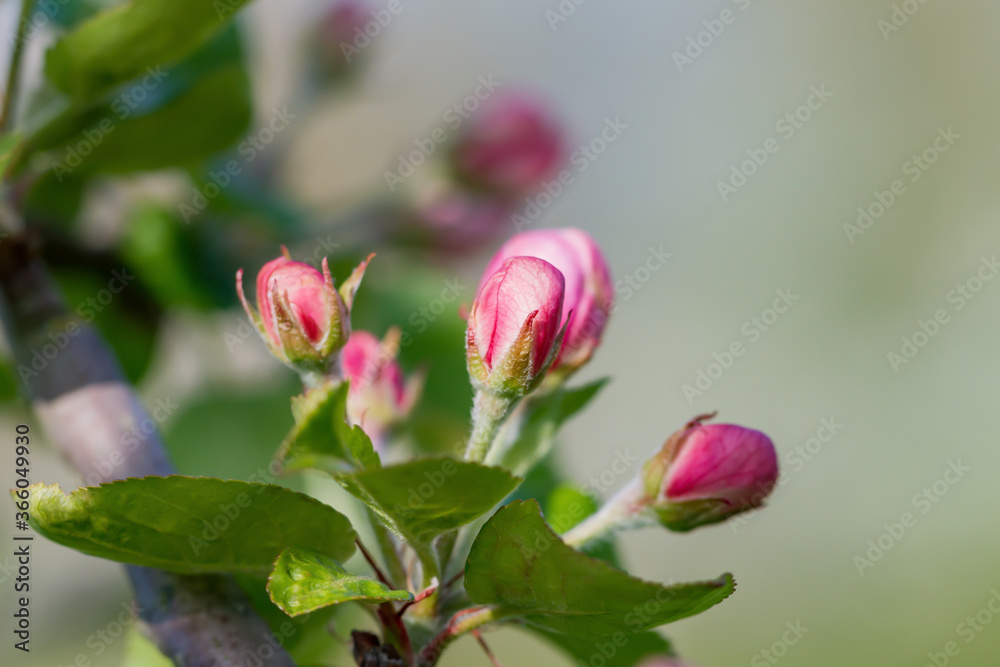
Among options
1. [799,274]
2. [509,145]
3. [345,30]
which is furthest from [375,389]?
[799,274]

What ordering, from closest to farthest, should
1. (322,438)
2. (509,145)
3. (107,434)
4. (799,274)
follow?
(322,438) → (107,434) → (509,145) → (799,274)

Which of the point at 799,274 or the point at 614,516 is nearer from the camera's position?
the point at 614,516

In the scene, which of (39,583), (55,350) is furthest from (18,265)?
(39,583)

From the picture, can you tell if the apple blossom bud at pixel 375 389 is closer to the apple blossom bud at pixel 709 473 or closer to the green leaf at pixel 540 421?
the green leaf at pixel 540 421

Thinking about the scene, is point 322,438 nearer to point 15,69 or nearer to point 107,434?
point 107,434

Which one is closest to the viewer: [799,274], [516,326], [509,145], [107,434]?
[516,326]

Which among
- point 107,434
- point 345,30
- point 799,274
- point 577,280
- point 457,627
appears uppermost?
point 799,274

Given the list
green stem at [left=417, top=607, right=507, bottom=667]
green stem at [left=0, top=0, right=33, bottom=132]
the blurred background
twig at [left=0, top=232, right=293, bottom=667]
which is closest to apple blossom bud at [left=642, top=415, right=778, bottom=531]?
green stem at [left=417, top=607, right=507, bottom=667]
